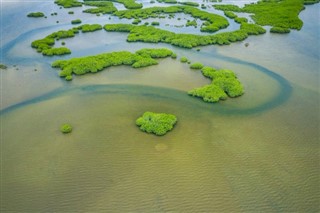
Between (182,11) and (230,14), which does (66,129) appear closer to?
(182,11)

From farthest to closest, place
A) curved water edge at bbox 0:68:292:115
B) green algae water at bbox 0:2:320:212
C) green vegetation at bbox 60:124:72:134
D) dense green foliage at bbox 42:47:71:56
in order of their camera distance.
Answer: dense green foliage at bbox 42:47:71:56 < curved water edge at bbox 0:68:292:115 < green vegetation at bbox 60:124:72:134 < green algae water at bbox 0:2:320:212

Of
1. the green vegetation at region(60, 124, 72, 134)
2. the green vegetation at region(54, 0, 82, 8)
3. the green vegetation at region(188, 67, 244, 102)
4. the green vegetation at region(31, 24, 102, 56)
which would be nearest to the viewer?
the green vegetation at region(60, 124, 72, 134)

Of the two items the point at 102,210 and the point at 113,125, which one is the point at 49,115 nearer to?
the point at 113,125

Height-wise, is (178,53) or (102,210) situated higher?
(178,53)

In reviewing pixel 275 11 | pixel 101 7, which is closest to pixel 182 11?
pixel 101 7

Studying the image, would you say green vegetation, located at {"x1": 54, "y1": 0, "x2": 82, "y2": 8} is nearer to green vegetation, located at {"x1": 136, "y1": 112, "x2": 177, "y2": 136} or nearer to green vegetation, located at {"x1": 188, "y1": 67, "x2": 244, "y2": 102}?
green vegetation, located at {"x1": 188, "y1": 67, "x2": 244, "y2": 102}

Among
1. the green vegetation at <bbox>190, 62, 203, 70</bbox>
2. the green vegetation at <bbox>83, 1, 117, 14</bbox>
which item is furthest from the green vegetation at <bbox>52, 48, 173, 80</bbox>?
the green vegetation at <bbox>83, 1, 117, 14</bbox>

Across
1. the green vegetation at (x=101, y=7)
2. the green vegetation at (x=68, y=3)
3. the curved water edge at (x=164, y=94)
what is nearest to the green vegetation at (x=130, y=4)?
the green vegetation at (x=101, y=7)

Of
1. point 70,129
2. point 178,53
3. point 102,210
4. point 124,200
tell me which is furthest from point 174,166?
point 178,53
